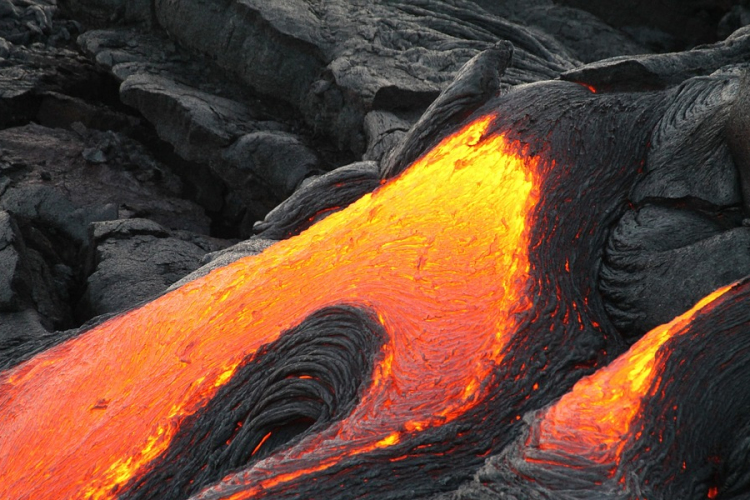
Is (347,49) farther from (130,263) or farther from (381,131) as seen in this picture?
(130,263)

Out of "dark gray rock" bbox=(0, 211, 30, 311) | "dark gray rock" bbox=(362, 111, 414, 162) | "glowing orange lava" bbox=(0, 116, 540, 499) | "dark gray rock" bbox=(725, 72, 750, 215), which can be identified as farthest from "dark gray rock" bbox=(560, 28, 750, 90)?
"dark gray rock" bbox=(0, 211, 30, 311)

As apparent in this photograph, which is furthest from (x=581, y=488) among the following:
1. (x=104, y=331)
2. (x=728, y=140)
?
(x=104, y=331)

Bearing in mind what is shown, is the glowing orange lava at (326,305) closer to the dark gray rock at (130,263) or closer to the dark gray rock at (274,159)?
the dark gray rock at (130,263)

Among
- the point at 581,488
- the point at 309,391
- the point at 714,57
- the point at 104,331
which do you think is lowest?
the point at 104,331

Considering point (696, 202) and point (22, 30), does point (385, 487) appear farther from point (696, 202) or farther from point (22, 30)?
point (22, 30)

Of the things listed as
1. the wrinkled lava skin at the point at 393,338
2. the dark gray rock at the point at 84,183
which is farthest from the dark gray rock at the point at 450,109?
the dark gray rock at the point at 84,183

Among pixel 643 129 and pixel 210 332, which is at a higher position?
pixel 643 129
